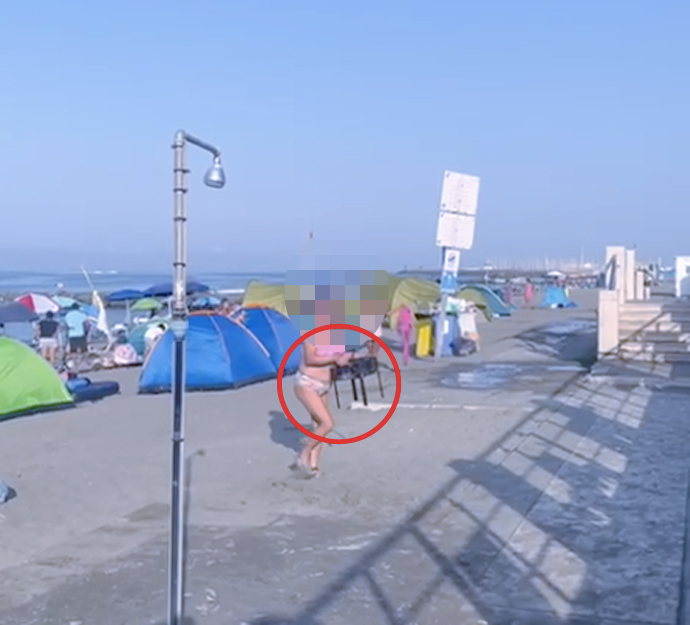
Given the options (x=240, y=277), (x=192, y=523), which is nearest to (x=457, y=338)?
(x=192, y=523)

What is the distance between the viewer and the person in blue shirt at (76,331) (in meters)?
25.6

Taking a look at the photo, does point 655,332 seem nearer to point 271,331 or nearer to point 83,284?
point 271,331

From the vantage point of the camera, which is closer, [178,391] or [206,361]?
[178,391]

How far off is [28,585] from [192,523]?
1694mm

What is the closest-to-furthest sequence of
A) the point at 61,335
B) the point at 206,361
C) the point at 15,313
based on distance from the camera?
the point at 206,361 < the point at 15,313 < the point at 61,335

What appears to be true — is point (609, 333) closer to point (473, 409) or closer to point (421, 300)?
point (473, 409)

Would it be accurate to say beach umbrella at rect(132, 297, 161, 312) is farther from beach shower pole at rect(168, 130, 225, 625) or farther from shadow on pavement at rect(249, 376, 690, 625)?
beach shower pole at rect(168, 130, 225, 625)

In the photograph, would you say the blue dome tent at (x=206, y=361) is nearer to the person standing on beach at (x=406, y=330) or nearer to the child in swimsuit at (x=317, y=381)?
the person standing on beach at (x=406, y=330)

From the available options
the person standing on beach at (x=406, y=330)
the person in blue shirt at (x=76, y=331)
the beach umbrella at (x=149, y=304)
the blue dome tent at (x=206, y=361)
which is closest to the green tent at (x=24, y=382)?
the blue dome tent at (x=206, y=361)

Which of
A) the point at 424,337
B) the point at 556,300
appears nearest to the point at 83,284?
the point at 556,300

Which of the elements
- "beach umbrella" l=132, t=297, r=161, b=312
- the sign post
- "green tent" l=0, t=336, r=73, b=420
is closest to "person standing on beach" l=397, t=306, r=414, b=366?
the sign post

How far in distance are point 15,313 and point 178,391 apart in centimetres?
2134

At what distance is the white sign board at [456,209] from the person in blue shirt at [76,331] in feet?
32.2

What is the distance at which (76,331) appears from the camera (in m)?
26.0
